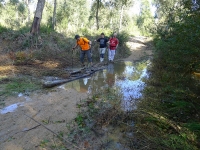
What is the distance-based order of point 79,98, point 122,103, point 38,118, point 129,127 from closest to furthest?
point 129,127
point 38,118
point 122,103
point 79,98

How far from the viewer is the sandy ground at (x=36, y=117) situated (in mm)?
3512

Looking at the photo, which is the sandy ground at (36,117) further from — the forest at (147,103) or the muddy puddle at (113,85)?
the muddy puddle at (113,85)

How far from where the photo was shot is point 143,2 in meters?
54.3

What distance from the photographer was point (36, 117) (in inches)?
174

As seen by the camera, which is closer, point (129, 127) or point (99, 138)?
point (99, 138)

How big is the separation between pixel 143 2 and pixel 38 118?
57.1m

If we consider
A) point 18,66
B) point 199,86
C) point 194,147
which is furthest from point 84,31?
point 194,147

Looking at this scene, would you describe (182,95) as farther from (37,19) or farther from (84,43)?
(37,19)

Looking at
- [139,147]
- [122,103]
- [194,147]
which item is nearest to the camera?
[194,147]

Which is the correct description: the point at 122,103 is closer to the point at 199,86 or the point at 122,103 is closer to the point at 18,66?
the point at 199,86

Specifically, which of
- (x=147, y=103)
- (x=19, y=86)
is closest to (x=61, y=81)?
(x=19, y=86)

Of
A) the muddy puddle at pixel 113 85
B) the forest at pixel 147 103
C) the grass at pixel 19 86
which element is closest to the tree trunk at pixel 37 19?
the forest at pixel 147 103

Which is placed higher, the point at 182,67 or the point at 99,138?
the point at 182,67

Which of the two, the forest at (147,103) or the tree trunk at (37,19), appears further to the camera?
the tree trunk at (37,19)
